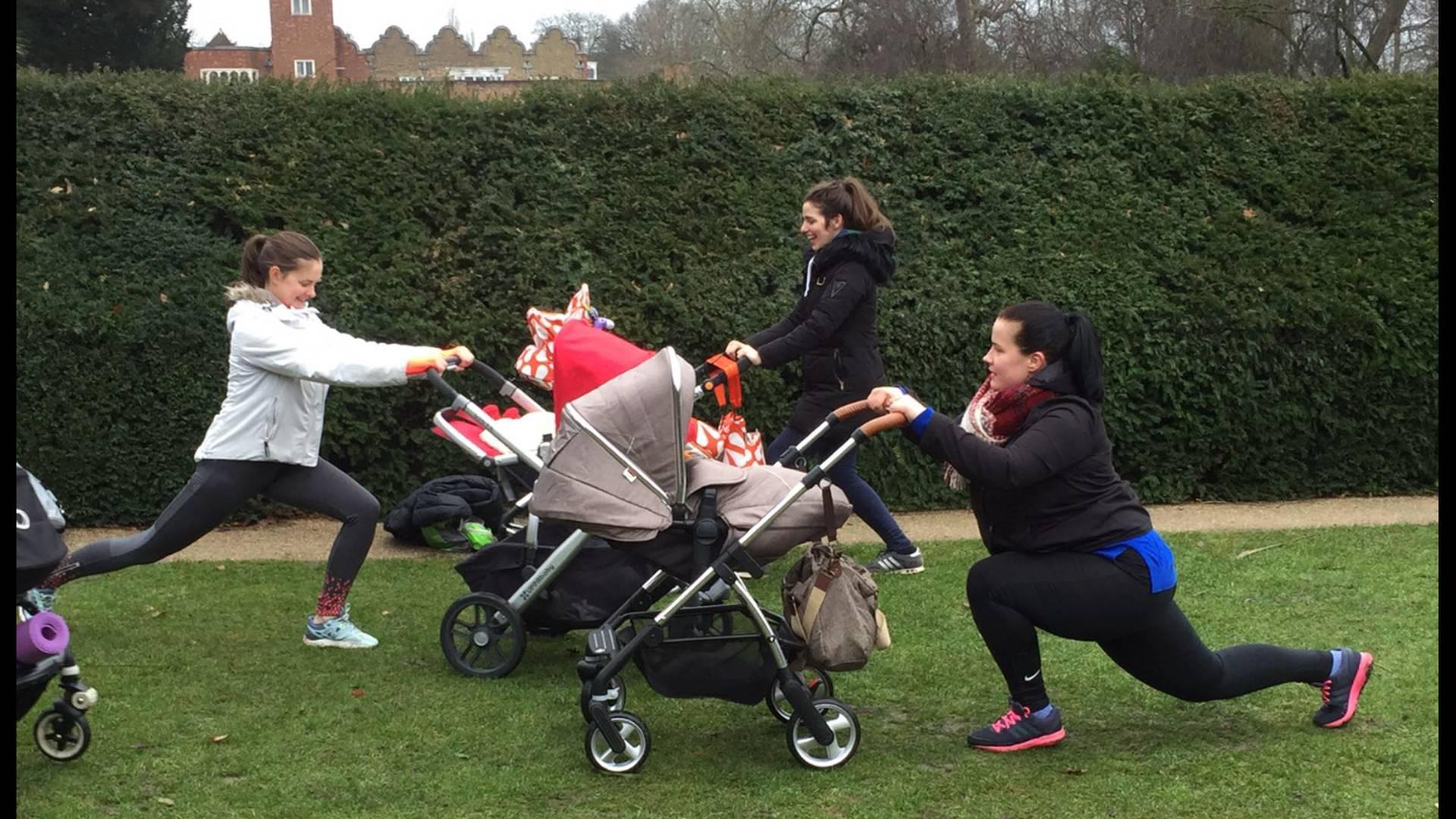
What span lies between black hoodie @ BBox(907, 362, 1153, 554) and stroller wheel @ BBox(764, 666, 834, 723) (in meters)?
0.75

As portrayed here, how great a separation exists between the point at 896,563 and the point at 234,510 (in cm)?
302

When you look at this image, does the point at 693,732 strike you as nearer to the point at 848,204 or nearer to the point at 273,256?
the point at 273,256

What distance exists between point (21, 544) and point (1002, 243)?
6.08 m

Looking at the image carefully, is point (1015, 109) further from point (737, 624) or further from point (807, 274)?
point (737, 624)

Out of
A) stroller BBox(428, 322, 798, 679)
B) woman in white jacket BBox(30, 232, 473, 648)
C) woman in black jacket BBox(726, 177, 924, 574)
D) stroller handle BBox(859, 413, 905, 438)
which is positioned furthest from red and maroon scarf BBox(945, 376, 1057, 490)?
woman in white jacket BBox(30, 232, 473, 648)

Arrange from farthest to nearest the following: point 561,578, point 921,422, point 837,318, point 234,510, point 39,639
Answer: point 837,318 → point 234,510 → point 561,578 → point 921,422 → point 39,639

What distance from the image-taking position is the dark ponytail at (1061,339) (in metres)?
4.17

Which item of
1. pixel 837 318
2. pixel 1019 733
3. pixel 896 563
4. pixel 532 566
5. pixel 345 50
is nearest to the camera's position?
pixel 1019 733

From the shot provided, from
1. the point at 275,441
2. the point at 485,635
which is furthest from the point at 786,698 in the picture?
the point at 275,441

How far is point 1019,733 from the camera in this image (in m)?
4.39

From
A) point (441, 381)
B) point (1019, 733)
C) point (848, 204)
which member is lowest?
point (1019, 733)

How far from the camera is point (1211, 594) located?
250 inches

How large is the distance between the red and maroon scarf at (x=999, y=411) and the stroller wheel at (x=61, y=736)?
267 cm

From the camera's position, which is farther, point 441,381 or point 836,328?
point 836,328
